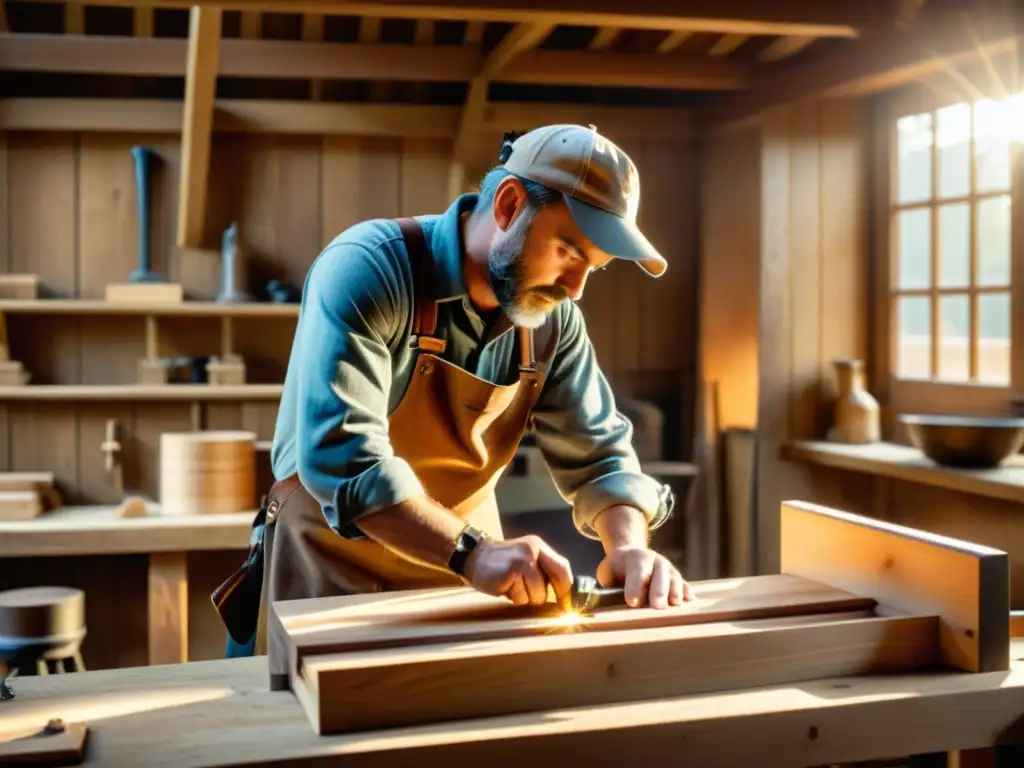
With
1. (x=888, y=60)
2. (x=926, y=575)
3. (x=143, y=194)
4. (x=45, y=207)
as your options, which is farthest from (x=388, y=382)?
(x=45, y=207)

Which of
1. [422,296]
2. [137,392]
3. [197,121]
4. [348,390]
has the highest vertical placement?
[197,121]

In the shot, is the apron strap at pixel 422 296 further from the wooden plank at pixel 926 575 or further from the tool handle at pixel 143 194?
the tool handle at pixel 143 194

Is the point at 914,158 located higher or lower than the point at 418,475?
higher

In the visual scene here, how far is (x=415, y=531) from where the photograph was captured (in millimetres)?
1637

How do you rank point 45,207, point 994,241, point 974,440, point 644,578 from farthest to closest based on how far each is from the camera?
1. point 45,207
2. point 994,241
3. point 974,440
4. point 644,578

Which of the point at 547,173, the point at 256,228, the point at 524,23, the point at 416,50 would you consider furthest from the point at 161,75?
the point at 547,173

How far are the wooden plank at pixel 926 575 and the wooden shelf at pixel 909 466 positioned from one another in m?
1.33

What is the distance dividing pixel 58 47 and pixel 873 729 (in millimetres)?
3604

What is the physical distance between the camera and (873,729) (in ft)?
4.84

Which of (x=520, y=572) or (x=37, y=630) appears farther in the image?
(x=37, y=630)

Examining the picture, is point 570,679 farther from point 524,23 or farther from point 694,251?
point 694,251

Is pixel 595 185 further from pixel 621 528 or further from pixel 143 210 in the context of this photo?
pixel 143 210

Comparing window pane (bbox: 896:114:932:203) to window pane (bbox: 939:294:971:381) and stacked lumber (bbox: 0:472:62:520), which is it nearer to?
window pane (bbox: 939:294:971:381)

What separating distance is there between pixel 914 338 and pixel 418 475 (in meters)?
2.62
